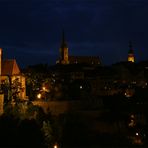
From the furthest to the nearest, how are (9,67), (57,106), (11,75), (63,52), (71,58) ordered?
(71,58) → (63,52) → (9,67) → (11,75) → (57,106)

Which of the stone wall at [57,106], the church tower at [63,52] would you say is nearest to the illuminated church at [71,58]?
the church tower at [63,52]

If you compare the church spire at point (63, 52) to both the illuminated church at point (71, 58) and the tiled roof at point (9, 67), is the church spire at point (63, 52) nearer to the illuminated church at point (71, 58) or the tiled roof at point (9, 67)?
the illuminated church at point (71, 58)

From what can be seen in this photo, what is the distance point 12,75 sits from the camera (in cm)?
3303

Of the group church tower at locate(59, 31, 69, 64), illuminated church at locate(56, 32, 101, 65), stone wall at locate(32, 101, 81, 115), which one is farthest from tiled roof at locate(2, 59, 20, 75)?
church tower at locate(59, 31, 69, 64)

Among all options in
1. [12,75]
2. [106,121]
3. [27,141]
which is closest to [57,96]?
[12,75]

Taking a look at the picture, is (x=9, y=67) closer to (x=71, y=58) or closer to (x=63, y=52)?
(x=63, y=52)

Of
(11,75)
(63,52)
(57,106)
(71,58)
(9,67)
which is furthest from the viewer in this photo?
(71,58)

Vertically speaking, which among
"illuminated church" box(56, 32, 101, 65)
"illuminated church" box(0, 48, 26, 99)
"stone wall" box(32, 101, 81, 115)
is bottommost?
"stone wall" box(32, 101, 81, 115)

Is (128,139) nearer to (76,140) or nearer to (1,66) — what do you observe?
(76,140)

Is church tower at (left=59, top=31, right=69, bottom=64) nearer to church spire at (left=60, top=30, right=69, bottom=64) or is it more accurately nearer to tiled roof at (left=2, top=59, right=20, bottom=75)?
church spire at (left=60, top=30, right=69, bottom=64)

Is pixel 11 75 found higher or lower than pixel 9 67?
lower

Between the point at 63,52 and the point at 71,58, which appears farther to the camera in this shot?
the point at 71,58

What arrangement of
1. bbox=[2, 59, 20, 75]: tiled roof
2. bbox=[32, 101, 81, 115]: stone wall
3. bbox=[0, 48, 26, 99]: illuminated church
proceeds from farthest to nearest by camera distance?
1. bbox=[2, 59, 20, 75]: tiled roof
2. bbox=[0, 48, 26, 99]: illuminated church
3. bbox=[32, 101, 81, 115]: stone wall

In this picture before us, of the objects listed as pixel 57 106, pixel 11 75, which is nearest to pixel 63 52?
pixel 11 75
